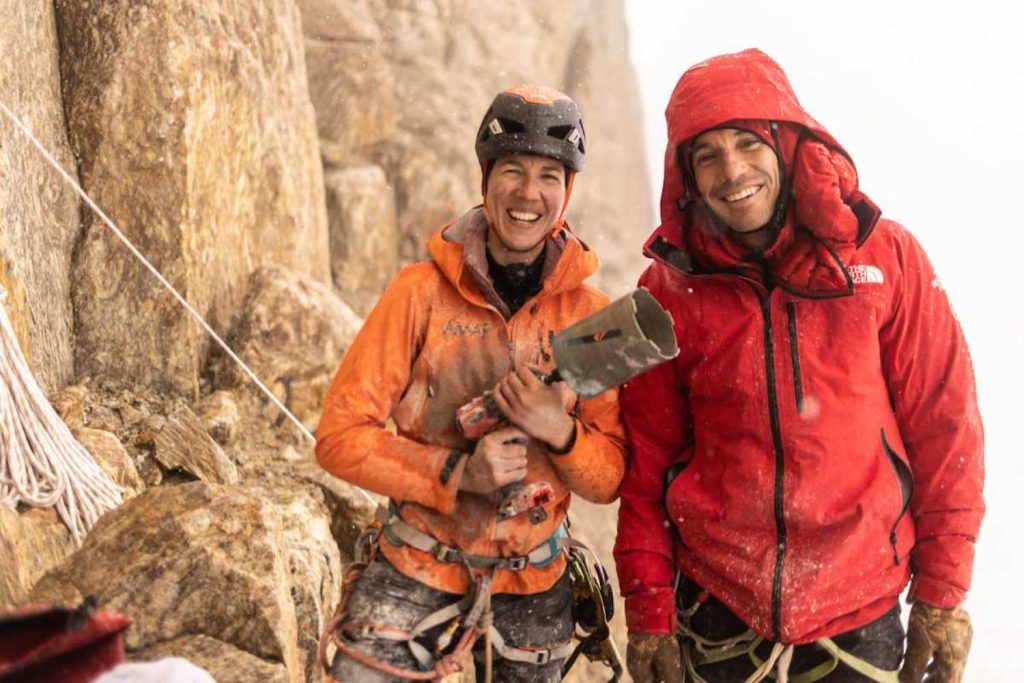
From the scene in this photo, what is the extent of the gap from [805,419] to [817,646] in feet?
2.27

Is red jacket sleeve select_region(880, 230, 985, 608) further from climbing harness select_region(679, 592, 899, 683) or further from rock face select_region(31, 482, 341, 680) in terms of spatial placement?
rock face select_region(31, 482, 341, 680)

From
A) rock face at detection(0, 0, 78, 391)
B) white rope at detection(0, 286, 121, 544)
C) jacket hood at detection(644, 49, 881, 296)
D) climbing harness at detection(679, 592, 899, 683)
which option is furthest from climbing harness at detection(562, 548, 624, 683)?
rock face at detection(0, 0, 78, 391)

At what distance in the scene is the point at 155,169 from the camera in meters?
5.85

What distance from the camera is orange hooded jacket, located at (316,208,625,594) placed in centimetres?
286

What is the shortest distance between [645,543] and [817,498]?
55cm

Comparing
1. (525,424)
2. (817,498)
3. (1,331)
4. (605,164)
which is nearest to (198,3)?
(1,331)

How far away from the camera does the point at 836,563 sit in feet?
8.78

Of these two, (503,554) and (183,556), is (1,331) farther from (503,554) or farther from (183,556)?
(503,554)

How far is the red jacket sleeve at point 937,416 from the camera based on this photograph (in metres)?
Result: 2.72

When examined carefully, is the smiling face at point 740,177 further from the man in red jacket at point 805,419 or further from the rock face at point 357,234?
the rock face at point 357,234

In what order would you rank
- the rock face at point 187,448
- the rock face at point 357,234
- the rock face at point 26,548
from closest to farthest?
the rock face at point 26,548 → the rock face at point 187,448 → the rock face at point 357,234

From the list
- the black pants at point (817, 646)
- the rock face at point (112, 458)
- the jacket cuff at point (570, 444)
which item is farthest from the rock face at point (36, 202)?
the black pants at point (817, 646)

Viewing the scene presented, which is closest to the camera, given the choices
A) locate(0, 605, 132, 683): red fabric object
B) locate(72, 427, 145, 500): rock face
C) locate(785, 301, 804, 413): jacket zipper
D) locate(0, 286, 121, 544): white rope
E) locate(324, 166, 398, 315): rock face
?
locate(0, 605, 132, 683): red fabric object

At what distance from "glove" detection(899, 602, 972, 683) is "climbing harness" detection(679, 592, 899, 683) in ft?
0.23
